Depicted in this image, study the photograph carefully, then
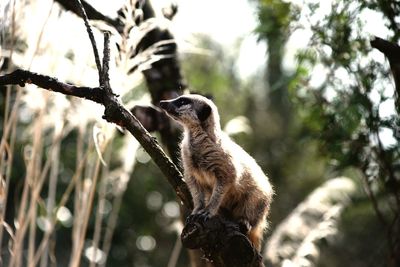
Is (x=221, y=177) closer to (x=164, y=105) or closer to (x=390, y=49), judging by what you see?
(x=164, y=105)

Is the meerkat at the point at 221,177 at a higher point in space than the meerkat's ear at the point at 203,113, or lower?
lower

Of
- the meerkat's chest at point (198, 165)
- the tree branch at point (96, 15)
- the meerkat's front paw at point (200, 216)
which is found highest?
the tree branch at point (96, 15)

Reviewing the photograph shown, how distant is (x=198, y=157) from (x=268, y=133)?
24.4 ft

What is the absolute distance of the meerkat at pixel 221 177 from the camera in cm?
341

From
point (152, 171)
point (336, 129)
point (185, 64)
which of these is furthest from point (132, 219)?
point (336, 129)

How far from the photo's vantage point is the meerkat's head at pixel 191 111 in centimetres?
374

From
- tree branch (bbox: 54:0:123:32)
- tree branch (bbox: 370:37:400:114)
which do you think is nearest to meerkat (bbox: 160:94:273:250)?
tree branch (bbox: 54:0:123:32)

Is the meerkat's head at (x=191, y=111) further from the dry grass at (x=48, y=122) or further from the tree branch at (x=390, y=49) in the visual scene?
the tree branch at (x=390, y=49)

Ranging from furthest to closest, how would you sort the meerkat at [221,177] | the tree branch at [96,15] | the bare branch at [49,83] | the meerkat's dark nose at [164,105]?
the tree branch at [96,15], the meerkat's dark nose at [164,105], the meerkat at [221,177], the bare branch at [49,83]

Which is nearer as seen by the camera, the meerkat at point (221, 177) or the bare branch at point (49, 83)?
the bare branch at point (49, 83)

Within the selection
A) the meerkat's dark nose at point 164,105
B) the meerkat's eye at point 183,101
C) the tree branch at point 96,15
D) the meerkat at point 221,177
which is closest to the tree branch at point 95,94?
the meerkat at point 221,177

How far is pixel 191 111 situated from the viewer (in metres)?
3.77

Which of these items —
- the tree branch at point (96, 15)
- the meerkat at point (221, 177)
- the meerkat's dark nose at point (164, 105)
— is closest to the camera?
the meerkat at point (221, 177)

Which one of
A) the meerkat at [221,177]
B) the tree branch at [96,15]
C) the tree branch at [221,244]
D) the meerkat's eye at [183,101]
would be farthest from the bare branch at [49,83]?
the tree branch at [96,15]
